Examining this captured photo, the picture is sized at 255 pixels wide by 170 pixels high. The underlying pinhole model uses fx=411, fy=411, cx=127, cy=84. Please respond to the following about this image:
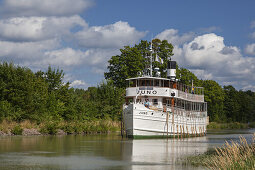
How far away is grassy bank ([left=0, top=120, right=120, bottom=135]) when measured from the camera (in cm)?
4347

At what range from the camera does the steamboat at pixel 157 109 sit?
41688 mm

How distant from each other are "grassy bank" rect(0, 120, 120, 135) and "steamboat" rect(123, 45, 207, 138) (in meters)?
8.77

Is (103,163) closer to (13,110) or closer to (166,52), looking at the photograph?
(13,110)

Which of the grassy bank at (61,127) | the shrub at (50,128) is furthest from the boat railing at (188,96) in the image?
the shrub at (50,128)

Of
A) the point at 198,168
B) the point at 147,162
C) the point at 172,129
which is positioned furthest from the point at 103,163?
the point at 172,129

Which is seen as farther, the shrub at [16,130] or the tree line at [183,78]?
the tree line at [183,78]

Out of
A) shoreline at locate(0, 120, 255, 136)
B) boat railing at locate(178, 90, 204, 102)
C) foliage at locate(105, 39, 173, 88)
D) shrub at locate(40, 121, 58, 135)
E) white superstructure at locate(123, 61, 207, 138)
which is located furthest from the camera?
foliage at locate(105, 39, 173, 88)

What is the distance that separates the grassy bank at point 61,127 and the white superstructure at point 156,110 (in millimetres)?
8791

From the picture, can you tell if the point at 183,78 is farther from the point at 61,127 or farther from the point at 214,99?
the point at 61,127

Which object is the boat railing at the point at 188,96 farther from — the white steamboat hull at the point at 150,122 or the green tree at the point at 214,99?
the green tree at the point at 214,99

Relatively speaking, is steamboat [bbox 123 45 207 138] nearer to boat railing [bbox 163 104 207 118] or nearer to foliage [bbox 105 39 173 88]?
boat railing [bbox 163 104 207 118]

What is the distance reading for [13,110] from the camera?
150 feet

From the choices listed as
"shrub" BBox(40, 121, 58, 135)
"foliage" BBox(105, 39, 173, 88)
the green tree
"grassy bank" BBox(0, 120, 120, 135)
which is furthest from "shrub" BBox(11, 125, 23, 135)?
the green tree

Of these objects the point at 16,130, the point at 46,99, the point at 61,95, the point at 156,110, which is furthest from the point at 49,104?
the point at 156,110
